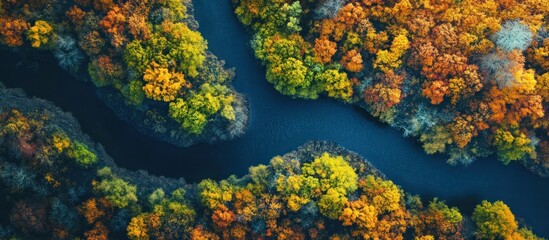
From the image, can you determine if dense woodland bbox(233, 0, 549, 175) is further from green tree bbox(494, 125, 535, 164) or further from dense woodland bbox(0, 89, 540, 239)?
dense woodland bbox(0, 89, 540, 239)

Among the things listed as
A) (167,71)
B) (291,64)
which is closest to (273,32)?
(291,64)

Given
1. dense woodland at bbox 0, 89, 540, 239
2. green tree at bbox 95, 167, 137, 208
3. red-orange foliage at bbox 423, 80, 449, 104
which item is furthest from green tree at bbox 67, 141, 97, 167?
red-orange foliage at bbox 423, 80, 449, 104

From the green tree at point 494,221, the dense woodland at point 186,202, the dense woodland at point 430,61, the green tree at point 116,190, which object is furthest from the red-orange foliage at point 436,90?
the green tree at point 116,190

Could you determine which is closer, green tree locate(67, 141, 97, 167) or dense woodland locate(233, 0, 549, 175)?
green tree locate(67, 141, 97, 167)

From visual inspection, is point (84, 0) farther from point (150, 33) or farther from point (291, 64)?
point (291, 64)

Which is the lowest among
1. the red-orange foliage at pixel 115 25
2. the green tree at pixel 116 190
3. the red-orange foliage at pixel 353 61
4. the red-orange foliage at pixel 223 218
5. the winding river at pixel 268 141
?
the green tree at pixel 116 190

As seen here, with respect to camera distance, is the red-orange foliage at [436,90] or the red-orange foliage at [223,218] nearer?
the red-orange foliage at [223,218]

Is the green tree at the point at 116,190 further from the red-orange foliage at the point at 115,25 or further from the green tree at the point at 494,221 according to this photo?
the green tree at the point at 494,221
